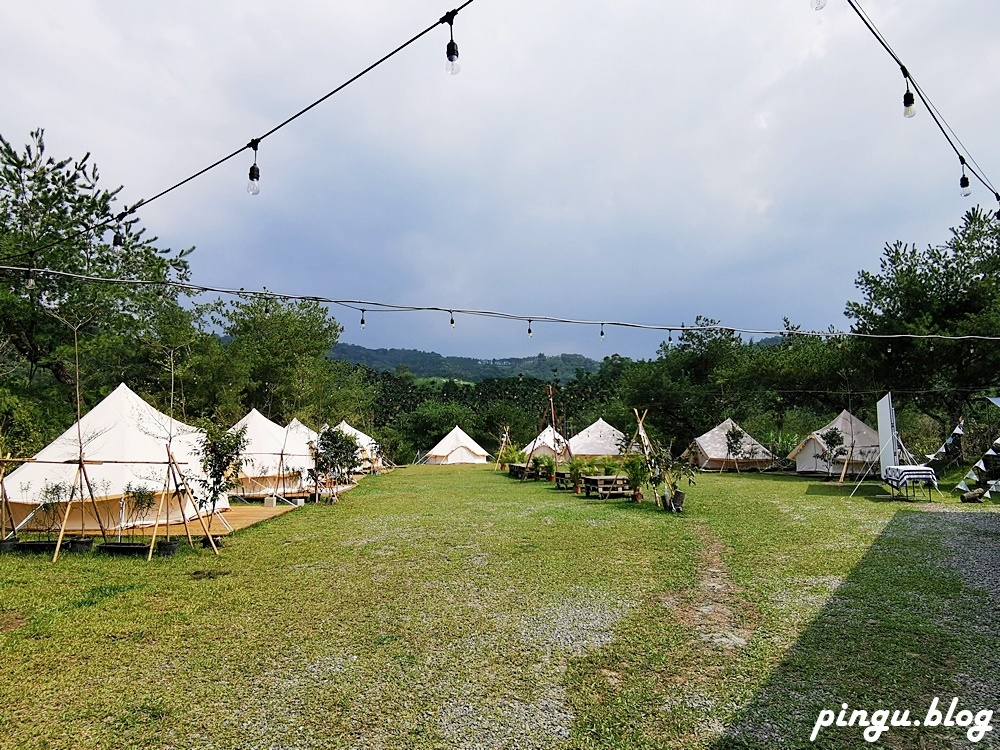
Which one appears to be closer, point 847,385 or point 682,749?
point 682,749

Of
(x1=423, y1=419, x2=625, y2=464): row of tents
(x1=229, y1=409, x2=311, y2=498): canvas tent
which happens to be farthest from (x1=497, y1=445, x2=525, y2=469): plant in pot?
(x1=229, y1=409, x2=311, y2=498): canvas tent

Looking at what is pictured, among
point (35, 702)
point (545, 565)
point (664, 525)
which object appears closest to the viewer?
point (35, 702)

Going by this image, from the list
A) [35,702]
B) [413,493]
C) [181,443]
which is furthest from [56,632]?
[413,493]

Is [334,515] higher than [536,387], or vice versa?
[536,387]

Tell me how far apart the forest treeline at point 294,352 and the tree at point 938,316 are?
0.17 feet

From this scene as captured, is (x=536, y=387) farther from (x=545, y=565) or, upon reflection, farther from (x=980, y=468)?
(x=545, y=565)

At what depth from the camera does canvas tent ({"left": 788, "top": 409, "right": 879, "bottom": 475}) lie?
838 inches

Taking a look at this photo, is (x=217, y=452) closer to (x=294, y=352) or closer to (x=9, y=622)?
(x=9, y=622)

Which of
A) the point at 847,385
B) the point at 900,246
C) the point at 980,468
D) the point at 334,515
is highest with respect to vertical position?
the point at 900,246

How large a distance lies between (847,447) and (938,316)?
5362mm

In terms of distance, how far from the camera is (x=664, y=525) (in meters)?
10.5

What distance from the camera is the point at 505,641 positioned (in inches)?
191

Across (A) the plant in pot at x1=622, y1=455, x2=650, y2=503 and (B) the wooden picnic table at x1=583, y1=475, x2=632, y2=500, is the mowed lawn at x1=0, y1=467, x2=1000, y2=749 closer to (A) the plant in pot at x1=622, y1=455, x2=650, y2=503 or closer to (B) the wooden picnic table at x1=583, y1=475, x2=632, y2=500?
(A) the plant in pot at x1=622, y1=455, x2=650, y2=503

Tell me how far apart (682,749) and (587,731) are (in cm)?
53
